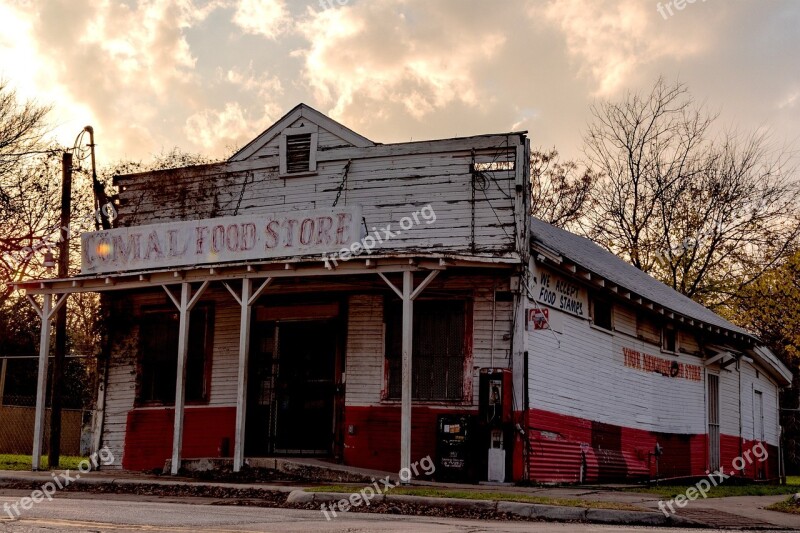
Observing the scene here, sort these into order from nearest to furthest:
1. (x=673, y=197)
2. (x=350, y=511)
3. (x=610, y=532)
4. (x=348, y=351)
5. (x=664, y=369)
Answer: (x=610, y=532) → (x=350, y=511) → (x=348, y=351) → (x=664, y=369) → (x=673, y=197)

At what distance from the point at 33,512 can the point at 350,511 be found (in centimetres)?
360

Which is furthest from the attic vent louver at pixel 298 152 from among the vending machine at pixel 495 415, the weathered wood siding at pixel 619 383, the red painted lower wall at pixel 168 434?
the vending machine at pixel 495 415

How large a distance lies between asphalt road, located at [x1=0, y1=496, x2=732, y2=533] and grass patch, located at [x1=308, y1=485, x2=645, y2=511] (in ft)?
4.51

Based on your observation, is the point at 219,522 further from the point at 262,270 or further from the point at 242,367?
the point at 262,270

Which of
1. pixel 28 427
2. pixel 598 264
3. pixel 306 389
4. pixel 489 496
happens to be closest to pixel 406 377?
pixel 489 496

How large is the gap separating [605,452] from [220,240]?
8704 millimetres

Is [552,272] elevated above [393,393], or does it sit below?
above

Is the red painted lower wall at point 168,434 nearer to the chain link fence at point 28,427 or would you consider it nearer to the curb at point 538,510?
the curb at point 538,510

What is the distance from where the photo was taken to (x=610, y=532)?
8805mm

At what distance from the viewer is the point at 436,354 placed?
55.7ft

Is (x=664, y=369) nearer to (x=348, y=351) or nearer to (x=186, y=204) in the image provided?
(x=348, y=351)

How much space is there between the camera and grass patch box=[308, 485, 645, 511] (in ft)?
37.5

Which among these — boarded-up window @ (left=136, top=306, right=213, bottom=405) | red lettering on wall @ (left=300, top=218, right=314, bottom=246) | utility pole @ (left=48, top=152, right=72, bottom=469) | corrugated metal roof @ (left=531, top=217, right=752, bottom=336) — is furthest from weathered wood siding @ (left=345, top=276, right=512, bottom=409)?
utility pole @ (left=48, top=152, right=72, bottom=469)

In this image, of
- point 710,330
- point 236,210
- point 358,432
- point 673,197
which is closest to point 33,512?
point 358,432
